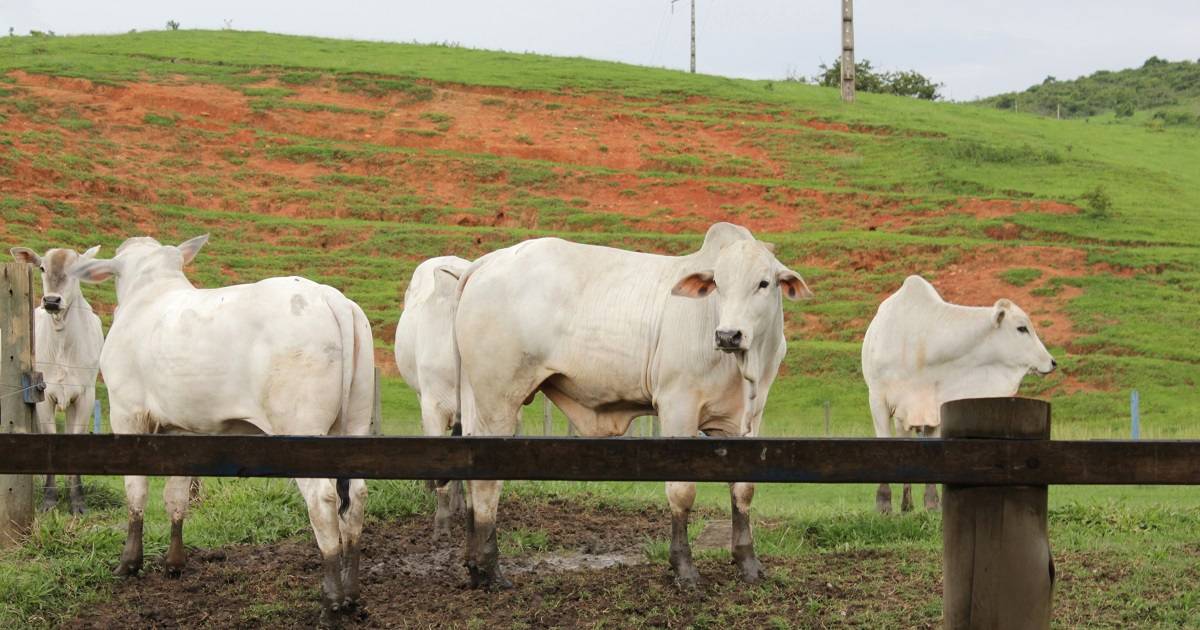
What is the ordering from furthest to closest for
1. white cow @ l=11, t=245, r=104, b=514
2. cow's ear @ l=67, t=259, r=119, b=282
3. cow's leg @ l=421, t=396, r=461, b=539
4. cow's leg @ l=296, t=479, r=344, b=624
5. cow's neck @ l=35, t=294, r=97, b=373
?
cow's neck @ l=35, t=294, r=97, b=373 → white cow @ l=11, t=245, r=104, b=514 → cow's leg @ l=421, t=396, r=461, b=539 → cow's ear @ l=67, t=259, r=119, b=282 → cow's leg @ l=296, t=479, r=344, b=624

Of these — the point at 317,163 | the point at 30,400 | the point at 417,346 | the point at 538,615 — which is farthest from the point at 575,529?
the point at 317,163

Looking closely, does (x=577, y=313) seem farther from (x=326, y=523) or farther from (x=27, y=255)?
(x=27, y=255)

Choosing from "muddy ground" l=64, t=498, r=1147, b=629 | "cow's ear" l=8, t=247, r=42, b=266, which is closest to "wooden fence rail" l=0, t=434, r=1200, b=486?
"muddy ground" l=64, t=498, r=1147, b=629

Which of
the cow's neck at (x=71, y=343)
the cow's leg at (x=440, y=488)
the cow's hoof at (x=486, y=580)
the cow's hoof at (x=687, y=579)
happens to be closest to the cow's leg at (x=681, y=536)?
the cow's hoof at (x=687, y=579)

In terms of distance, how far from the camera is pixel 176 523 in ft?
28.8

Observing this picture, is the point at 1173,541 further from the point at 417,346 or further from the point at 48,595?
the point at 48,595

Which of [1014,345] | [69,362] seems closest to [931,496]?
[1014,345]

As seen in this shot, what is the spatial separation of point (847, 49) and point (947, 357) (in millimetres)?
42702

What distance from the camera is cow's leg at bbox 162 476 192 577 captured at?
8711mm

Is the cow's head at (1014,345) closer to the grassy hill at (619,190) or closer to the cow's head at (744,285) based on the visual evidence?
the grassy hill at (619,190)

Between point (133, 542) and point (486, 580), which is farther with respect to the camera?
point (133, 542)

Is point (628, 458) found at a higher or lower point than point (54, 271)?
lower

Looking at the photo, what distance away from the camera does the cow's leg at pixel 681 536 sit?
8209mm

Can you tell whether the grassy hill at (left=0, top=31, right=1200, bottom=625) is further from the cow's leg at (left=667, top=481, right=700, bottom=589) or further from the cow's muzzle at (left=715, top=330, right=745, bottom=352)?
the cow's muzzle at (left=715, top=330, right=745, bottom=352)
